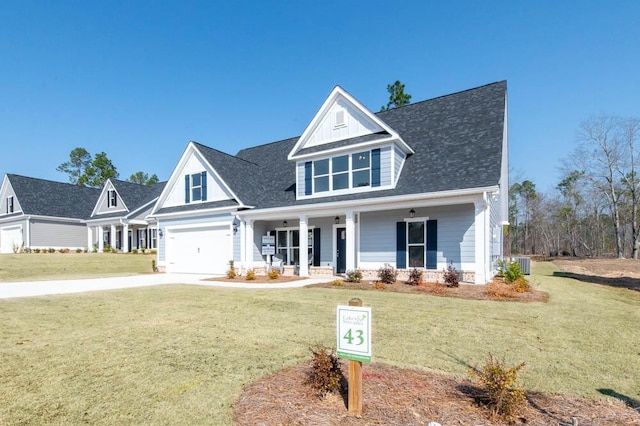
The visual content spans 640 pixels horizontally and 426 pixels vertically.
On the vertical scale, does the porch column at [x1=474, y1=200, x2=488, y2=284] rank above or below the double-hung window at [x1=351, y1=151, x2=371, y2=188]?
below

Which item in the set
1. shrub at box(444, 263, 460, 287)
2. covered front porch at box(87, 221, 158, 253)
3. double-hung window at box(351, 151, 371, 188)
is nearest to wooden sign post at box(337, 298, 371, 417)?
shrub at box(444, 263, 460, 287)

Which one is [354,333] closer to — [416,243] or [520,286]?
[520,286]

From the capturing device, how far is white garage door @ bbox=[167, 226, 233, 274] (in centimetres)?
1823

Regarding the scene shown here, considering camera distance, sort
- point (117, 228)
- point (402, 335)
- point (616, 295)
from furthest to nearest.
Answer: point (117, 228) < point (616, 295) < point (402, 335)

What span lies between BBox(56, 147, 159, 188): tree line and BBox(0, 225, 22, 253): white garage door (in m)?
28.4

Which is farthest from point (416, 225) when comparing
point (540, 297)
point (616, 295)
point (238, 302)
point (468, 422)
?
point (468, 422)

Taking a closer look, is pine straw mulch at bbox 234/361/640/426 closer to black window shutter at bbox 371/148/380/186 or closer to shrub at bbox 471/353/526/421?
shrub at bbox 471/353/526/421

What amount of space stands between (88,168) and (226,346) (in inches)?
2727

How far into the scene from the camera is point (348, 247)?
14312 mm

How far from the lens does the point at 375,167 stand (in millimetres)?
14695

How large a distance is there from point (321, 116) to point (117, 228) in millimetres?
23923

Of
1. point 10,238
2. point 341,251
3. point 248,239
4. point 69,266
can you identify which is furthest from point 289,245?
point 10,238

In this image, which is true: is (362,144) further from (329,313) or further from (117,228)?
(117,228)

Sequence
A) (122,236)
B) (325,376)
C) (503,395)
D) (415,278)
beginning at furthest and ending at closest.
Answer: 1. (122,236)
2. (415,278)
3. (325,376)
4. (503,395)
